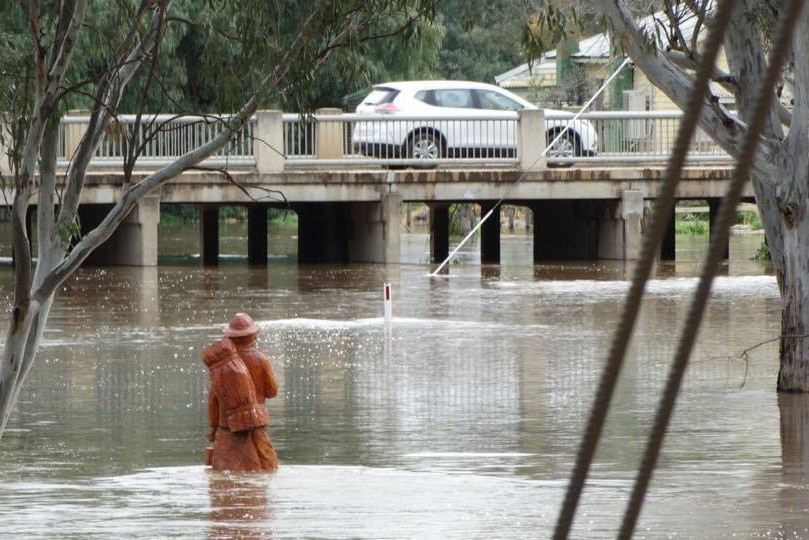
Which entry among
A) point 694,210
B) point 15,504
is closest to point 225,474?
point 15,504

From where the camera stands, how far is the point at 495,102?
3472cm

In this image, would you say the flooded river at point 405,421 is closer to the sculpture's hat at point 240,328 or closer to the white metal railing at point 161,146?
the sculpture's hat at point 240,328

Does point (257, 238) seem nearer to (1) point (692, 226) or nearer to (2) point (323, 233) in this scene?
(2) point (323, 233)

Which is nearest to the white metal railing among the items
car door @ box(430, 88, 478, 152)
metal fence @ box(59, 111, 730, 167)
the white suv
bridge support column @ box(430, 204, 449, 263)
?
metal fence @ box(59, 111, 730, 167)

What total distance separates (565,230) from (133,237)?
9.74 metres

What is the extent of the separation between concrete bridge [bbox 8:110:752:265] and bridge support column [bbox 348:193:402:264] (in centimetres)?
3

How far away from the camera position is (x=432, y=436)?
1272cm

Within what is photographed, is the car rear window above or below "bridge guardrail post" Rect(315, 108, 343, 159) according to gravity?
above

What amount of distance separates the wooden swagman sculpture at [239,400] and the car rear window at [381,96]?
898 inches

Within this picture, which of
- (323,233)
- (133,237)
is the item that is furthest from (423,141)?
(133,237)

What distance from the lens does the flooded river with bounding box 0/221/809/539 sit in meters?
9.05

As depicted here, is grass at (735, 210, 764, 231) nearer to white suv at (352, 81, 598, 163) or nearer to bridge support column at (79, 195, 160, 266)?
white suv at (352, 81, 598, 163)

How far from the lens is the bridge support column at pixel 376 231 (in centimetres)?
3181

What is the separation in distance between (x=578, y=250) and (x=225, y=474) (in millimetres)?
25900
